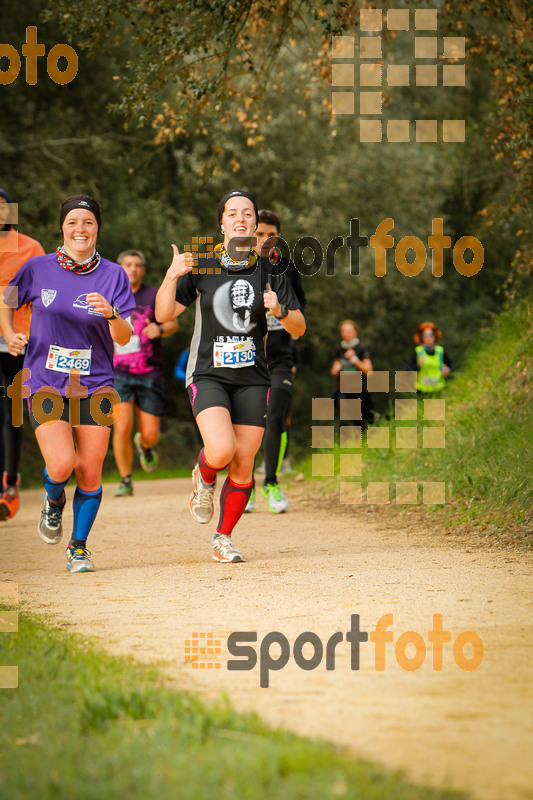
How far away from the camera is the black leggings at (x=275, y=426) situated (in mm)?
8766

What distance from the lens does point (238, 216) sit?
6.20m

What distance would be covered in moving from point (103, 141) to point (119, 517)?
11862mm

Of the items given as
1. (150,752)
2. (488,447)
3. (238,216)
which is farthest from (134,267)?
(150,752)

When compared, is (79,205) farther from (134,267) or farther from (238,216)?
(134,267)

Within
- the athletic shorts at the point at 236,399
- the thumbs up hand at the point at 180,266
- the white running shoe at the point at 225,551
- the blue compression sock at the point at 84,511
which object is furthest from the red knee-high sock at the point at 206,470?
the thumbs up hand at the point at 180,266

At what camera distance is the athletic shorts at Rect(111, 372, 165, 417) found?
34.0 feet

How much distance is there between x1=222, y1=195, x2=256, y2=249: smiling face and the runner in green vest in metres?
7.76

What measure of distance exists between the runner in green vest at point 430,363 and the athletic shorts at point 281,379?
511cm

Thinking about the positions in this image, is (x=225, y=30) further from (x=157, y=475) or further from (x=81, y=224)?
(x=157, y=475)

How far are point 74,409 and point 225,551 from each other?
1323 millimetres

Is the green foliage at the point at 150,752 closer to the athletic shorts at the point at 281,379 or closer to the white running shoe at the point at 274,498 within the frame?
the athletic shorts at the point at 281,379

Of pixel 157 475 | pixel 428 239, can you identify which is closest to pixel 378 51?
pixel 157 475

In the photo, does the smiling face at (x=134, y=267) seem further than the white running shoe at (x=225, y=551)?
Yes

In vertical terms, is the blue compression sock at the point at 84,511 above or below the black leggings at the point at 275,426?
Result: below
